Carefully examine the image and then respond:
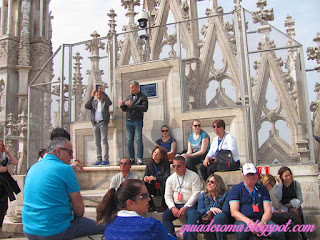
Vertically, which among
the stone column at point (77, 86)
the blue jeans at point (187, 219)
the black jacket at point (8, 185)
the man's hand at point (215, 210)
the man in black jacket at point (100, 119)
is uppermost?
the stone column at point (77, 86)

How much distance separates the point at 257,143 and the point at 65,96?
4910 mm

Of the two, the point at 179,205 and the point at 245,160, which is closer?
the point at 179,205

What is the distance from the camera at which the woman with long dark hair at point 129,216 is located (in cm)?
230

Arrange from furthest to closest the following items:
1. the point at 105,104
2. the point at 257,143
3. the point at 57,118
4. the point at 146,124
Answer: the point at 57,118 → the point at 146,124 → the point at 105,104 → the point at 257,143

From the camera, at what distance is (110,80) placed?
26.4ft

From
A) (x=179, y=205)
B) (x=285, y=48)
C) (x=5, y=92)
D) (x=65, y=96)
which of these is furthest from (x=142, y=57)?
(x=5, y=92)

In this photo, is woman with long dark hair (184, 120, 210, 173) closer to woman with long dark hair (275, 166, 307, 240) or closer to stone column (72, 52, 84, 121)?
woman with long dark hair (275, 166, 307, 240)

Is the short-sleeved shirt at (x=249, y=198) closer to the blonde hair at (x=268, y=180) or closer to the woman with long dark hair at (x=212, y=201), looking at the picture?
the woman with long dark hair at (x=212, y=201)

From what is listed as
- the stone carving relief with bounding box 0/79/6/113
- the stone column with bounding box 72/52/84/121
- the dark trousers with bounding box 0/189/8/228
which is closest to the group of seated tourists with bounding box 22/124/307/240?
the dark trousers with bounding box 0/189/8/228

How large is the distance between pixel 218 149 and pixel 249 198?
143cm

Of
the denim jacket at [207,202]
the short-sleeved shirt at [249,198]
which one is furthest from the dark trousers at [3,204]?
the short-sleeved shirt at [249,198]

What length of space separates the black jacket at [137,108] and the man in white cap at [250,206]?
3249mm

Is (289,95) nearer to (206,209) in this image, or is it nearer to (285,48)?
(285,48)

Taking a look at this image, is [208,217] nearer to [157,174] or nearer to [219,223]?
[219,223]
